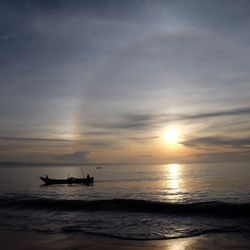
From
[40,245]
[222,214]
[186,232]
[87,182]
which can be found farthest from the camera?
[87,182]

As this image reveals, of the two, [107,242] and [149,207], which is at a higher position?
[149,207]

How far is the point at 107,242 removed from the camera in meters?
19.1

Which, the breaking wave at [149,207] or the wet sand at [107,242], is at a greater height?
the breaking wave at [149,207]

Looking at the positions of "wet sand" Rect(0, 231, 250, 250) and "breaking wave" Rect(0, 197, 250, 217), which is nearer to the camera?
"wet sand" Rect(0, 231, 250, 250)

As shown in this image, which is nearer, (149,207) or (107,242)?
(107,242)

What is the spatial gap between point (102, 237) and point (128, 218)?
8.59 m

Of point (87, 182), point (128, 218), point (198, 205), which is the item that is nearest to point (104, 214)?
point (128, 218)

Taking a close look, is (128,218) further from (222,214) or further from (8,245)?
(8,245)

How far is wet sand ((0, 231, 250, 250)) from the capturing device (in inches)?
695

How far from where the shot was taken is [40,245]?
18.3 m

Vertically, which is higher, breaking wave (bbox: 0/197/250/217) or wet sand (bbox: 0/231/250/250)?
breaking wave (bbox: 0/197/250/217)

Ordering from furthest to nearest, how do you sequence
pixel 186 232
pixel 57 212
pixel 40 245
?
pixel 57 212
pixel 186 232
pixel 40 245

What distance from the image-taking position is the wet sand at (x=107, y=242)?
1766 cm

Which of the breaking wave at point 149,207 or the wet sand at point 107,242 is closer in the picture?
the wet sand at point 107,242
